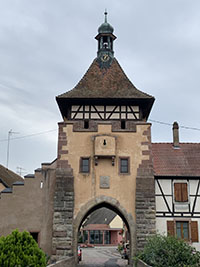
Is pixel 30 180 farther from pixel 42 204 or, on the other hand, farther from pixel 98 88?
pixel 98 88

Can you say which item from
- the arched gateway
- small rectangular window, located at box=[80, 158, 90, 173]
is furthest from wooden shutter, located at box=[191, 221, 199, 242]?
small rectangular window, located at box=[80, 158, 90, 173]

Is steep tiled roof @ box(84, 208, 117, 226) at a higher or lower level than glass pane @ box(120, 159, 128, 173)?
lower

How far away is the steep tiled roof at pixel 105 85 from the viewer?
1927 cm

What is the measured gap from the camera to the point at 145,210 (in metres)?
17.6

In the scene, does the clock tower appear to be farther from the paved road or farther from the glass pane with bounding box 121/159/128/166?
the paved road

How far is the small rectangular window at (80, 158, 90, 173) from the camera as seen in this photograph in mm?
18438

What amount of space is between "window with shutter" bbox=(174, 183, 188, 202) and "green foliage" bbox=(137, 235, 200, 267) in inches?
177

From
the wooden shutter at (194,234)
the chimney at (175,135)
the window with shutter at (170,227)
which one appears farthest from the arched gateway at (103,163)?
the chimney at (175,135)

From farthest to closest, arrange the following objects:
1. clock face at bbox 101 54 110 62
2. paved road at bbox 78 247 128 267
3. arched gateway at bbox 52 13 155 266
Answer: clock face at bbox 101 54 110 62 → paved road at bbox 78 247 128 267 → arched gateway at bbox 52 13 155 266

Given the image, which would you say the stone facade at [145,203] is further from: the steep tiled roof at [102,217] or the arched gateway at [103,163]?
the steep tiled roof at [102,217]

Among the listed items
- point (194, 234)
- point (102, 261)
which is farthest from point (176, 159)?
point (102, 261)

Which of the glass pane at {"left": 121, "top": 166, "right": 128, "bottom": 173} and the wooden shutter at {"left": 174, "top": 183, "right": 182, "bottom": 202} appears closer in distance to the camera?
the glass pane at {"left": 121, "top": 166, "right": 128, "bottom": 173}

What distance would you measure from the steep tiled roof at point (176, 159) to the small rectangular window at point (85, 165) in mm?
3748

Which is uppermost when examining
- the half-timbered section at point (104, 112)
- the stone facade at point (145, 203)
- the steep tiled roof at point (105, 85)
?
the steep tiled roof at point (105, 85)
